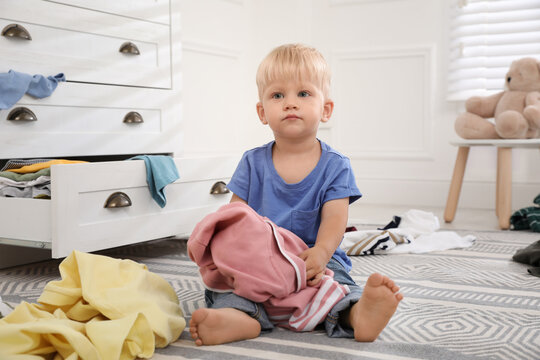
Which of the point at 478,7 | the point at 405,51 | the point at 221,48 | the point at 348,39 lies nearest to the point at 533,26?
the point at 478,7

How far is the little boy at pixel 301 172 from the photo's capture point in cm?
111

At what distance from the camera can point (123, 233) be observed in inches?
59.9

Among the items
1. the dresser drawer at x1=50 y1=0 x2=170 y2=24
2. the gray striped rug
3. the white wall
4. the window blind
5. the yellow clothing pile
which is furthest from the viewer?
the white wall

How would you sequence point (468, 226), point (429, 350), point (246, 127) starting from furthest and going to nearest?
point (246, 127), point (468, 226), point (429, 350)

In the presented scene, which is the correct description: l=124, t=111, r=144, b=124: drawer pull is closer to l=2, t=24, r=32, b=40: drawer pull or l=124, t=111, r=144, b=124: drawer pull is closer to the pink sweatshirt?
l=2, t=24, r=32, b=40: drawer pull

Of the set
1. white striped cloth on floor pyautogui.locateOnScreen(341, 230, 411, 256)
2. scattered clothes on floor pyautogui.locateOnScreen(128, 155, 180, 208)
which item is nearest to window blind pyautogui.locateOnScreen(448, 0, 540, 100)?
white striped cloth on floor pyautogui.locateOnScreen(341, 230, 411, 256)

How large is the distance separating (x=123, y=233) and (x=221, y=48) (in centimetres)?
167

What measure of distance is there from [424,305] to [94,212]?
80cm

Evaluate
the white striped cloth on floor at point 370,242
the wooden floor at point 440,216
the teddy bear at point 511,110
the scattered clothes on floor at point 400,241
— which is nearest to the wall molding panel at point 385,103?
the wooden floor at point 440,216

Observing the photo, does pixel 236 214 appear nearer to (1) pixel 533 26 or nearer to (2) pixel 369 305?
(2) pixel 369 305

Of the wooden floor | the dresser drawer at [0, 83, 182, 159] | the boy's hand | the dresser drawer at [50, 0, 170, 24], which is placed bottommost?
the wooden floor

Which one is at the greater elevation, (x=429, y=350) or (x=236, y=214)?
(x=236, y=214)

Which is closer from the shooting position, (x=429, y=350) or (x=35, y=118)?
(x=429, y=350)

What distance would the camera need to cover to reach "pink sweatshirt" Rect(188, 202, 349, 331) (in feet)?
3.21
